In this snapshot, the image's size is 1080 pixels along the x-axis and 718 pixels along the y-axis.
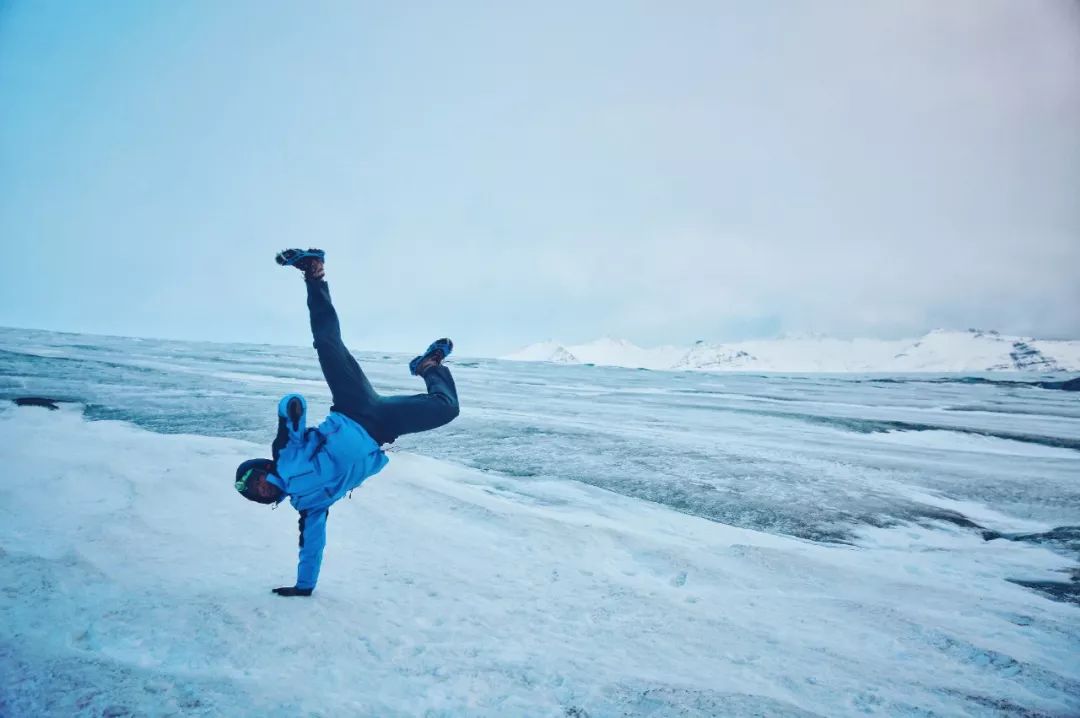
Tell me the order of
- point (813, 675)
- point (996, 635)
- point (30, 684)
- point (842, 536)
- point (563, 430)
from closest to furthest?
point (30, 684)
point (813, 675)
point (996, 635)
point (842, 536)
point (563, 430)

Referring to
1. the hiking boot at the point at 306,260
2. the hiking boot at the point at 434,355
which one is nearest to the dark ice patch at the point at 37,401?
the hiking boot at the point at 306,260

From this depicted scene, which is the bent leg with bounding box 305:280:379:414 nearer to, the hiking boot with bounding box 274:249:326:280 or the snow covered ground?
the hiking boot with bounding box 274:249:326:280

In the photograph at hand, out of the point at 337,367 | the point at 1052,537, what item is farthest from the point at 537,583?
the point at 1052,537

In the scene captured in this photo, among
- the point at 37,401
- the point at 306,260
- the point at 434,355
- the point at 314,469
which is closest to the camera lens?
the point at 314,469

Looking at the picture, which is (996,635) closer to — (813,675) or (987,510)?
(813,675)

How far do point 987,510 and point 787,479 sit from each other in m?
1.93

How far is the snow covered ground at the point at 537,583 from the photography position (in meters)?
2.30

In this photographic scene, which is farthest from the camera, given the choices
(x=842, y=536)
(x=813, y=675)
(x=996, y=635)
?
(x=842, y=536)

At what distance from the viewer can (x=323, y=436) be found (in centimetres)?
302

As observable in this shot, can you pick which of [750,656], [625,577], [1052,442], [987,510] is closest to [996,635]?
[750,656]

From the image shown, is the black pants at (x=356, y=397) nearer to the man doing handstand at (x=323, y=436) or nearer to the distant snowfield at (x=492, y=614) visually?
the man doing handstand at (x=323, y=436)

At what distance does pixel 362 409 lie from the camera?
11.4 feet

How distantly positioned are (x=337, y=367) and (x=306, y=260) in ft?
2.69

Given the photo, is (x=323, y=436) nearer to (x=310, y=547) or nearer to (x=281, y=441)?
(x=281, y=441)
